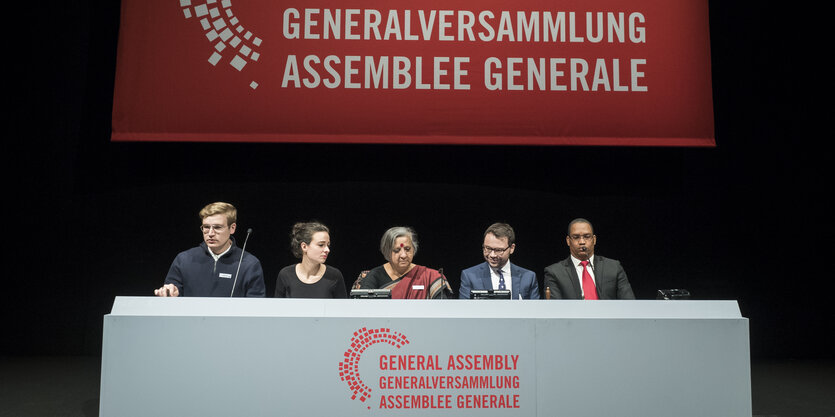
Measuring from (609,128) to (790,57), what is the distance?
5.57 ft

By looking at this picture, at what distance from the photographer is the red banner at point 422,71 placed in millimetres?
4500

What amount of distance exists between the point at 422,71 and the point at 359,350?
252 cm

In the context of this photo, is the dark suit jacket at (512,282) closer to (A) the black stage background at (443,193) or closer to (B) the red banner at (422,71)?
(B) the red banner at (422,71)

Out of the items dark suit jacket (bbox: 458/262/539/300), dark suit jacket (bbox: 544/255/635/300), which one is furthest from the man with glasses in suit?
dark suit jacket (bbox: 544/255/635/300)

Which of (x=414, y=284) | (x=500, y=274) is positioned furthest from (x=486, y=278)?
(x=414, y=284)

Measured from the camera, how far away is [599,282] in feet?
12.1

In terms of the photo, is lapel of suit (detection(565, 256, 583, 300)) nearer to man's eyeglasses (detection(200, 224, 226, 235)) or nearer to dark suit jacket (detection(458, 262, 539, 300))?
dark suit jacket (detection(458, 262, 539, 300))

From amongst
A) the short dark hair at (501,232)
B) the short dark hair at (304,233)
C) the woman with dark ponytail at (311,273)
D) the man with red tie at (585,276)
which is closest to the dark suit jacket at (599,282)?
the man with red tie at (585,276)

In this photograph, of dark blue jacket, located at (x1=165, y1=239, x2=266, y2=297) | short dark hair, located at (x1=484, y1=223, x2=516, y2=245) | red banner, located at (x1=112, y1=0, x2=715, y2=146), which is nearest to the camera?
dark blue jacket, located at (x1=165, y1=239, x2=266, y2=297)

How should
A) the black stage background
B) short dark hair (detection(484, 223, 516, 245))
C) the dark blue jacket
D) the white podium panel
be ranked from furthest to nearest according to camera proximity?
the black stage background
short dark hair (detection(484, 223, 516, 245))
the dark blue jacket
the white podium panel

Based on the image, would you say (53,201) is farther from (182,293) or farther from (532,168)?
(532,168)

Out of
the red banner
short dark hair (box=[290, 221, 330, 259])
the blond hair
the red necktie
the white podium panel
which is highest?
the red banner

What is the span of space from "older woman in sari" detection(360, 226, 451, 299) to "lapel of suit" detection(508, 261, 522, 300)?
41 centimetres

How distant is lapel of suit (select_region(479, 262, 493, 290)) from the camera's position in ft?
11.8
